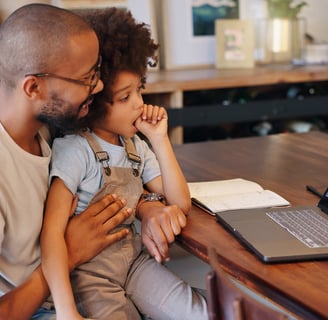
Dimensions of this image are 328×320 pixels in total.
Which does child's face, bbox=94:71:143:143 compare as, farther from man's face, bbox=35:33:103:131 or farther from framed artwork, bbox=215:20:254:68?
framed artwork, bbox=215:20:254:68

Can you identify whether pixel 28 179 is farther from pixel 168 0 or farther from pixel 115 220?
pixel 168 0

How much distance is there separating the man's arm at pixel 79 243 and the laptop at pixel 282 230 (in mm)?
259

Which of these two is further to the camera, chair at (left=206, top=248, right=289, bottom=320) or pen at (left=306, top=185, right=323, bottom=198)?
pen at (left=306, top=185, right=323, bottom=198)

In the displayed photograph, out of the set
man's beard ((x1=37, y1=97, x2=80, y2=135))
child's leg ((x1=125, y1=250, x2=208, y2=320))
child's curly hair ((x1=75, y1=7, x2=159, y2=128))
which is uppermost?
child's curly hair ((x1=75, y1=7, x2=159, y2=128))

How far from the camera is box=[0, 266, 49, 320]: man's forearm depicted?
1.28 m

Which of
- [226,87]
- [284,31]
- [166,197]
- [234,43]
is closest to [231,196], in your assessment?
[166,197]

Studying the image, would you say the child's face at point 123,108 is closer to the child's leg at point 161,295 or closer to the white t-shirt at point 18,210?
the white t-shirt at point 18,210

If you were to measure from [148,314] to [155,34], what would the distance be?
2033 millimetres

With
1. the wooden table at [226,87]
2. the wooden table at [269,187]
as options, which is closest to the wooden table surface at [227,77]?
the wooden table at [226,87]

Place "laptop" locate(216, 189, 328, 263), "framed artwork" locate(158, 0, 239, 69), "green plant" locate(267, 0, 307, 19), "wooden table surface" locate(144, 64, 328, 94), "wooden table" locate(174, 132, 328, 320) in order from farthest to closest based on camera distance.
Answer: "green plant" locate(267, 0, 307, 19), "framed artwork" locate(158, 0, 239, 69), "wooden table surface" locate(144, 64, 328, 94), "laptop" locate(216, 189, 328, 263), "wooden table" locate(174, 132, 328, 320)

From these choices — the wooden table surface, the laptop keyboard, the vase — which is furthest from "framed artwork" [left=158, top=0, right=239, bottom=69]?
the laptop keyboard

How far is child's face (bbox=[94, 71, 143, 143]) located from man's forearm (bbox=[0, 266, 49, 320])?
1.33ft

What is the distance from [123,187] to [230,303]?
30.0 inches

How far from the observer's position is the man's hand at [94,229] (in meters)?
1.40
